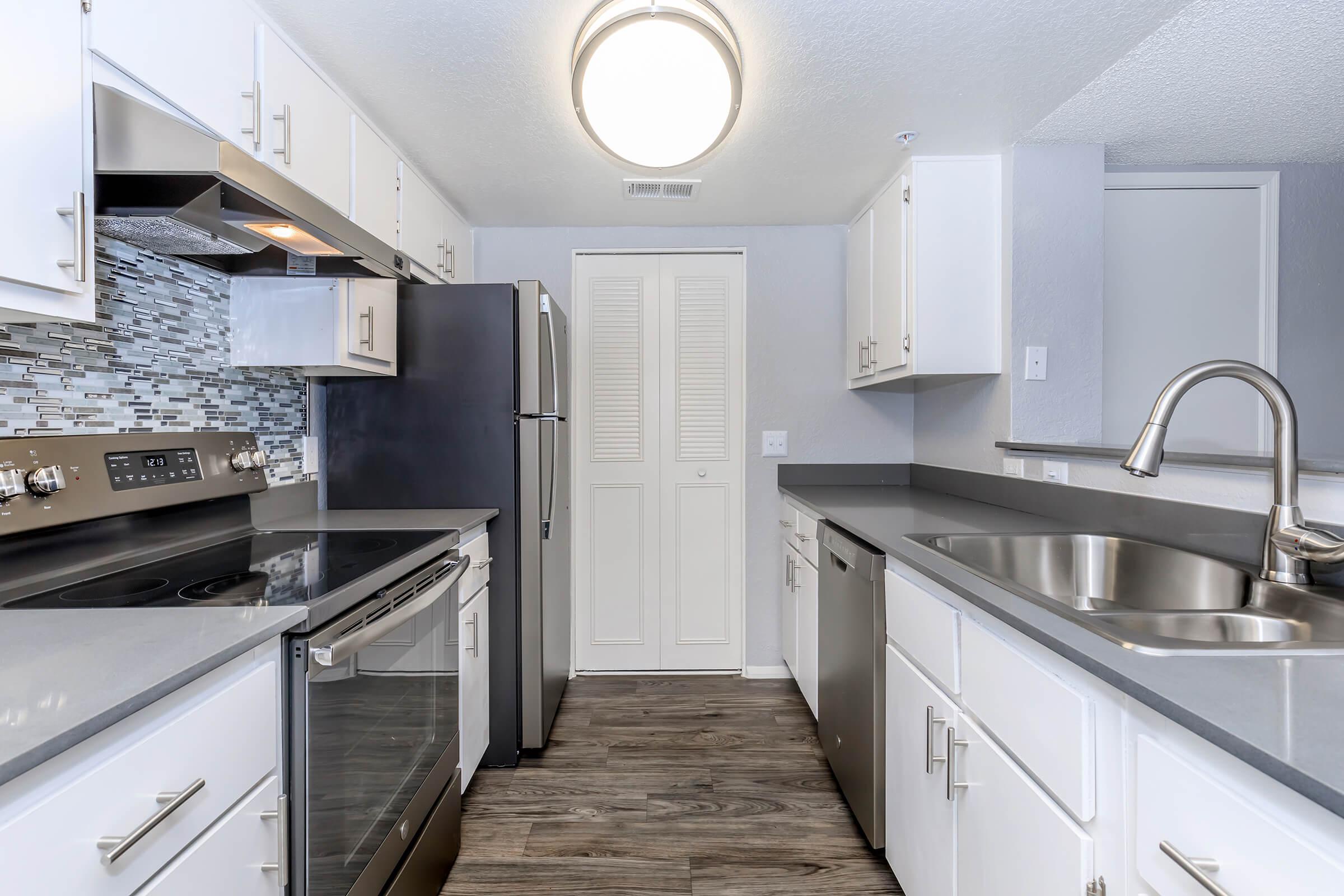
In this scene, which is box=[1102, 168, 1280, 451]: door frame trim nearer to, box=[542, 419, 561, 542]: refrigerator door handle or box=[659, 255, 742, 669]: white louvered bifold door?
box=[659, 255, 742, 669]: white louvered bifold door

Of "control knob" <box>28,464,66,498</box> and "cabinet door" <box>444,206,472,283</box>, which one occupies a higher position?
"cabinet door" <box>444,206,472,283</box>

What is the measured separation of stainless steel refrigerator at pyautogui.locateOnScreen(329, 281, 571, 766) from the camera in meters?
2.28

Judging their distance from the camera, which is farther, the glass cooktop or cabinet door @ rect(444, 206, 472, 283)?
cabinet door @ rect(444, 206, 472, 283)

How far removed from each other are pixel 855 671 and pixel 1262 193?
7.62 feet

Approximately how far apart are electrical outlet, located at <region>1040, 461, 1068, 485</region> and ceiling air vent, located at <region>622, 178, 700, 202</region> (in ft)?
5.32

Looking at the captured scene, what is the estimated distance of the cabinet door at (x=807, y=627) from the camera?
7.98 ft

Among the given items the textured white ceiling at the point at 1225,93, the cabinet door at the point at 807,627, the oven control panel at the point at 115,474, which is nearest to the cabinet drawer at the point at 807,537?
the cabinet door at the point at 807,627

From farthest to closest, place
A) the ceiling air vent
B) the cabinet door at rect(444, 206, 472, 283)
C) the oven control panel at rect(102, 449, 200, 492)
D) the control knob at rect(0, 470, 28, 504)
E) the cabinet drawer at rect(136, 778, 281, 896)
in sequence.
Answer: the cabinet door at rect(444, 206, 472, 283) → the ceiling air vent → the oven control panel at rect(102, 449, 200, 492) → the control knob at rect(0, 470, 28, 504) → the cabinet drawer at rect(136, 778, 281, 896)

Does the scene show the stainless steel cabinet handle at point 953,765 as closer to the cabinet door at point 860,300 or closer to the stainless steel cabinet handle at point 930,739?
the stainless steel cabinet handle at point 930,739

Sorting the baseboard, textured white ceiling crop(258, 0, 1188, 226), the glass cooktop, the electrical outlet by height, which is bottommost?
the baseboard

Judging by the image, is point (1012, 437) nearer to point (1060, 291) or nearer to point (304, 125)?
point (1060, 291)

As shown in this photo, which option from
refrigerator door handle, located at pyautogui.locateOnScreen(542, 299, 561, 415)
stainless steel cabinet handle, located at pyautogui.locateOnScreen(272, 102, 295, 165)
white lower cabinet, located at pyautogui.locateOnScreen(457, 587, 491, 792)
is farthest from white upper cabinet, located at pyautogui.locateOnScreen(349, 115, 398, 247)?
white lower cabinet, located at pyautogui.locateOnScreen(457, 587, 491, 792)

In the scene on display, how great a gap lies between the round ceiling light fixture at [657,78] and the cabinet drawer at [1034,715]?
1.30 m

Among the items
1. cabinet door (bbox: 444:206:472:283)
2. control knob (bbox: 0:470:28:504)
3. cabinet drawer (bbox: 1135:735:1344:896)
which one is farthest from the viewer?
cabinet door (bbox: 444:206:472:283)
